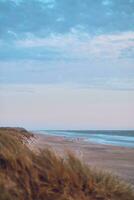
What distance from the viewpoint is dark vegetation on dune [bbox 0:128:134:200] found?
23.6ft

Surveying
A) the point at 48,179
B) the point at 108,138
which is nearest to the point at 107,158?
the point at 48,179

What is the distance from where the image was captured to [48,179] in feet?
24.1

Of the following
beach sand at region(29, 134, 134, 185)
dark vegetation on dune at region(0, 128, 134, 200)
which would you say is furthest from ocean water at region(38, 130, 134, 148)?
dark vegetation on dune at region(0, 128, 134, 200)

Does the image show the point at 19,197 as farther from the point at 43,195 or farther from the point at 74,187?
the point at 74,187

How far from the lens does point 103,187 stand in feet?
25.0

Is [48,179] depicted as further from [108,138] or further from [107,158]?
[108,138]

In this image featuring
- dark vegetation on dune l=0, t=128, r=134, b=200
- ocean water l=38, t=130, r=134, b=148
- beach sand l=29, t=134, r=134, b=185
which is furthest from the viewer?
ocean water l=38, t=130, r=134, b=148

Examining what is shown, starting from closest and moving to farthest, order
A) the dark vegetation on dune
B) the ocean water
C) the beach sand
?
the dark vegetation on dune → the beach sand → the ocean water

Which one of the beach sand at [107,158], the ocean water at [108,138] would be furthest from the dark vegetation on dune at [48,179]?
the ocean water at [108,138]

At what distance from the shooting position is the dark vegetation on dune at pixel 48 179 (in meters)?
7.20

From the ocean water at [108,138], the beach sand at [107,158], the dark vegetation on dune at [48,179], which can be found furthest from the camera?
the ocean water at [108,138]

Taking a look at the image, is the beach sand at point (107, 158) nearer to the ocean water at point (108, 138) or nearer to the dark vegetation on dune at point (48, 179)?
the dark vegetation on dune at point (48, 179)

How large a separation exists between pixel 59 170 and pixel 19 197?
82 centimetres

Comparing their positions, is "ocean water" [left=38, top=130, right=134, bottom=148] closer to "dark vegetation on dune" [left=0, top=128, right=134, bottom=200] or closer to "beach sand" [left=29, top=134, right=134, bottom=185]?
"beach sand" [left=29, top=134, right=134, bottom=185]
